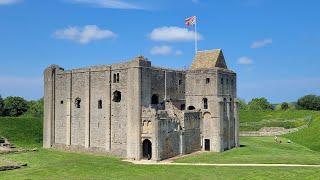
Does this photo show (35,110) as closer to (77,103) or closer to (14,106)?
(14,106)

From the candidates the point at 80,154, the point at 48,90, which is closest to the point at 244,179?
the point at 80,154

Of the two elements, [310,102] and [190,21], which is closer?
[190,21]

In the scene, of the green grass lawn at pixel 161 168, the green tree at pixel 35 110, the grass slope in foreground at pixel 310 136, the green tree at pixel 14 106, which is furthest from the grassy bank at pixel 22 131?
the grass slope in foreground at pixel 310 136

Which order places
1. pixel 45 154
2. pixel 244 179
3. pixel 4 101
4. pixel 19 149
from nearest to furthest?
pixel 244 179
pixel 45 154
pixel 19 149
pixel 4 101

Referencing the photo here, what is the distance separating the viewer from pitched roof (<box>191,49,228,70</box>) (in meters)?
57.4

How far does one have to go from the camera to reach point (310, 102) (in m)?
125

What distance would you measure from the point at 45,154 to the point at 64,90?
10696mm

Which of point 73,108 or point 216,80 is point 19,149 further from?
point 216,80

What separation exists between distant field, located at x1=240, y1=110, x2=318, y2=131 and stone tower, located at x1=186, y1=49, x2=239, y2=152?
2588cm

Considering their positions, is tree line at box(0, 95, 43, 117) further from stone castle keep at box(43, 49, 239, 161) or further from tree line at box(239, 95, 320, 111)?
tree line at box(239, 95, 320, 111)

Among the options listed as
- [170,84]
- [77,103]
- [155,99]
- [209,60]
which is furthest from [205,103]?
[77,103]

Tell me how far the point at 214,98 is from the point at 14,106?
192 feet

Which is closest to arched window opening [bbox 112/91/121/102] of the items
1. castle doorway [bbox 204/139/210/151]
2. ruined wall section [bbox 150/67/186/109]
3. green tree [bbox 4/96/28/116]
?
ruined wall section [bbox 150/67/186/109]

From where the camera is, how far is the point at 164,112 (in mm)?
50188
